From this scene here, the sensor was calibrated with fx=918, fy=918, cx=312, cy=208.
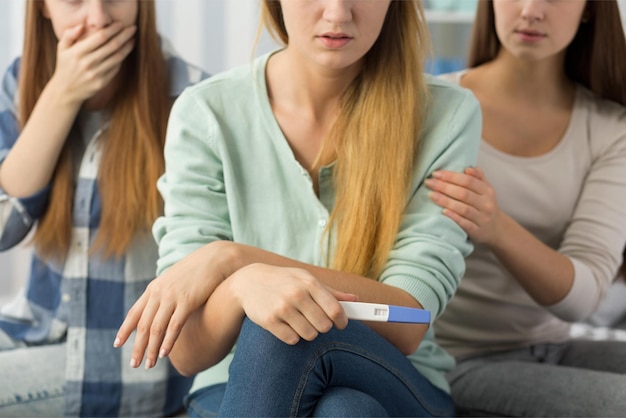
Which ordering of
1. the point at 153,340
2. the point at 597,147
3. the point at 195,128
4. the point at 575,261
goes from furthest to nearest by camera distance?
1. the point at 597,147
2. the point at 575,261
3. the point at 195,128
4. the point at 153,340

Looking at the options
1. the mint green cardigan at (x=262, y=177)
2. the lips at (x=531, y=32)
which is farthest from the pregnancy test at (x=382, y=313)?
the lips at (x=531, y=32)

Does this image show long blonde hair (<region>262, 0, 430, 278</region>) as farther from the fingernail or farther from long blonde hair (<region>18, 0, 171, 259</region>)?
long blonde hair (<region>18, 0, 171, 259</region>)

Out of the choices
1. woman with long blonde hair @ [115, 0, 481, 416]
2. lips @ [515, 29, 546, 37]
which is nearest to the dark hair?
lips @ [515, 29, 546, 37]

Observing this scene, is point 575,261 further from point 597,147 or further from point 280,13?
point 280,13

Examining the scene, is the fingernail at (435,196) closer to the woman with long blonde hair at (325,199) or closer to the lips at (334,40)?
the woman with long blonde hair at (325,199)

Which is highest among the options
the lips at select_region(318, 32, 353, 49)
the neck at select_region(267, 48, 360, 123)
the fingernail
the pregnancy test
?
the lips at select_region(318, 32, 353, 49)

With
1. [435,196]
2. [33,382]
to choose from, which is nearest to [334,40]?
[435,196]

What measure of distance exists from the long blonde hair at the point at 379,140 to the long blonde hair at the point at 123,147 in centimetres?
30

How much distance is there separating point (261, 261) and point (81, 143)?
23.5 inches

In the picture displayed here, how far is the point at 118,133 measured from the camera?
1.56m

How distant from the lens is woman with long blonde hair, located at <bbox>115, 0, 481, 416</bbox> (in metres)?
1.13

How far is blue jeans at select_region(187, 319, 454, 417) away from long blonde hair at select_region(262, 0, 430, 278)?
0.49ft

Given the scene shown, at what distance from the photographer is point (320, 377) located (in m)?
1.10

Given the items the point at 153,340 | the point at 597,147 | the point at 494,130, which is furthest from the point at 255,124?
the point at 597,147
